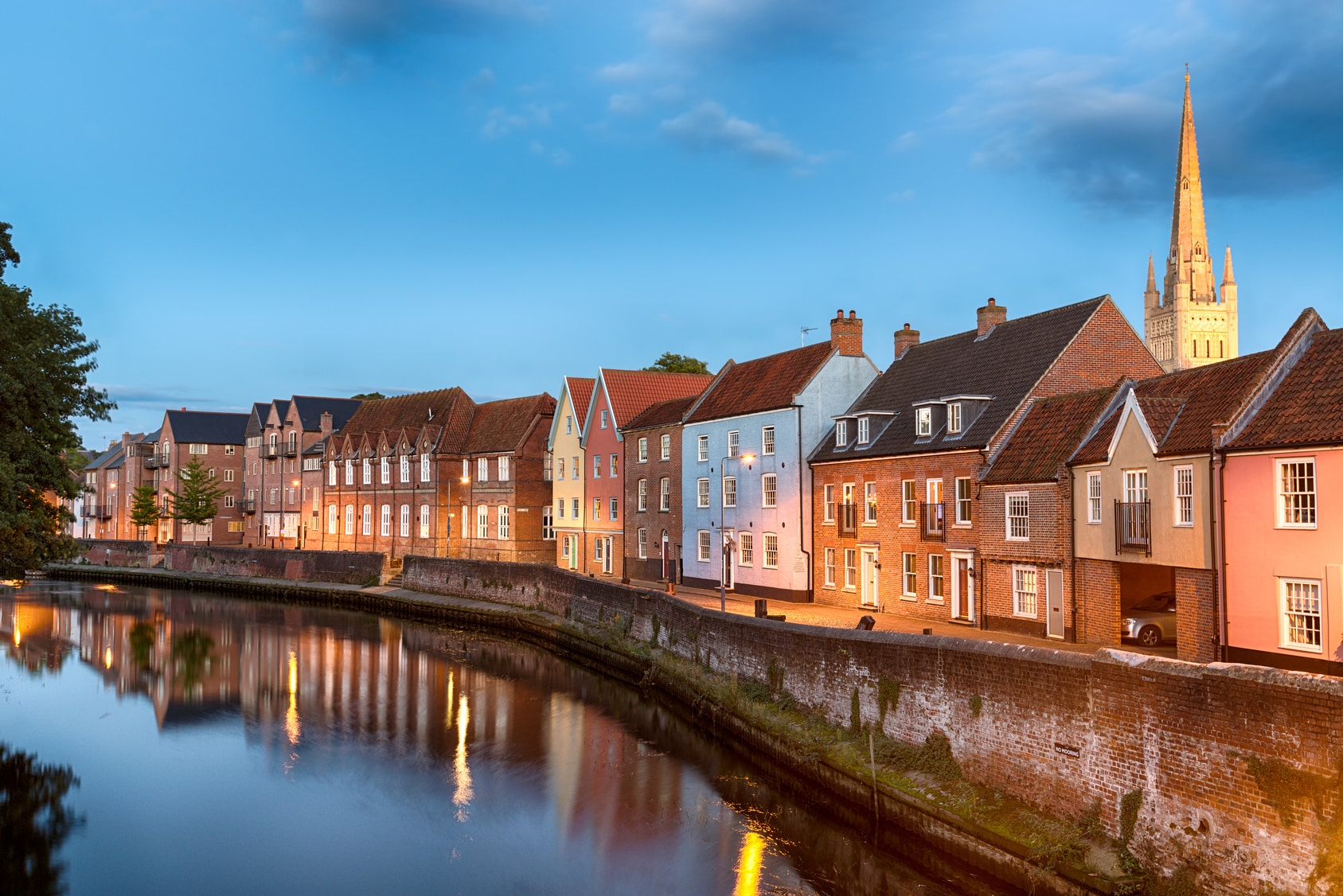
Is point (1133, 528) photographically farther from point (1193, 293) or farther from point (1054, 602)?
point (1193, 293)

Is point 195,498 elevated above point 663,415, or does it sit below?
below

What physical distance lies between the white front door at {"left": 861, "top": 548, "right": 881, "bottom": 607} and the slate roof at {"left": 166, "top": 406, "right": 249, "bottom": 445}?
76.0 m

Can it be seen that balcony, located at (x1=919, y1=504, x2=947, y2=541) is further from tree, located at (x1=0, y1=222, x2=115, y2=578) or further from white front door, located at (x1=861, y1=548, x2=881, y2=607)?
tree, located at (x1=0, y1=222, x2=115, y2=578)

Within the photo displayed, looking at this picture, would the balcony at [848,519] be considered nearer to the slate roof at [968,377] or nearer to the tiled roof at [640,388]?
the slate roof at [968,377]

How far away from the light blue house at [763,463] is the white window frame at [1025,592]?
435 inches

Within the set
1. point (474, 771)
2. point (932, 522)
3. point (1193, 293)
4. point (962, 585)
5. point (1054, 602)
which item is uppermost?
point (1193, 293)

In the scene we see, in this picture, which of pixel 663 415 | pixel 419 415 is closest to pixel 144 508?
pixel 419 415

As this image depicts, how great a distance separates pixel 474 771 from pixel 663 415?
1093 inches

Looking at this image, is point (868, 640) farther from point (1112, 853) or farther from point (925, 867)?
point (1112, 853)

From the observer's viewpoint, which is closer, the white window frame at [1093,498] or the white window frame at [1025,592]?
the white window frame at [1093,498]

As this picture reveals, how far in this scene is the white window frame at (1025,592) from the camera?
2888cm

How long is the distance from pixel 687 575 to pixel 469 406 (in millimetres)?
30666

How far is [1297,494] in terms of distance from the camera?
20359 millimetres

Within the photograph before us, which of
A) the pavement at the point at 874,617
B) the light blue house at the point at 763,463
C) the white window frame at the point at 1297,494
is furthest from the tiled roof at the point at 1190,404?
the light blue house at the point at 763,463
